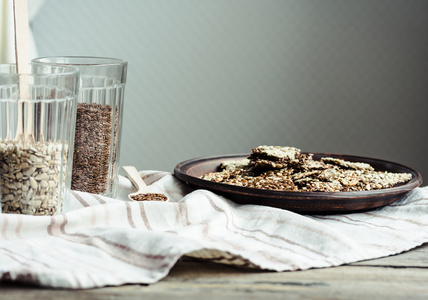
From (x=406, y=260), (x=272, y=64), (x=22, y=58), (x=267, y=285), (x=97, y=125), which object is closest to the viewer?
(x=267, y=285)

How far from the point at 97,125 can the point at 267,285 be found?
1.77ft

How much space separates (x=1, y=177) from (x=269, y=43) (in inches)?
67.0

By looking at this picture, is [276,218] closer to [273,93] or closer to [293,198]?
[293,198]

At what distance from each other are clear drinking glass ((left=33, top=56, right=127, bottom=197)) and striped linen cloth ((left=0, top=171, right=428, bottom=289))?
0.24 ft

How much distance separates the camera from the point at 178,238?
723mm

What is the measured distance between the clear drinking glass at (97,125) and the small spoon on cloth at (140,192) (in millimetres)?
60

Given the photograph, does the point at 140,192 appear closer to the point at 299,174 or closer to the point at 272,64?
the point at 299,174

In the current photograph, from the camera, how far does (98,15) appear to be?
7.68ft

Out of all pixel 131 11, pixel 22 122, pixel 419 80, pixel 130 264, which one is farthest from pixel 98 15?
pixel 130 264

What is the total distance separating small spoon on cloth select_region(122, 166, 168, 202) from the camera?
3.45 ft

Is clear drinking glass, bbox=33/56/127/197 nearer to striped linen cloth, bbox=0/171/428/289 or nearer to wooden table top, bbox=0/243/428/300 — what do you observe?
striped linen cloth, bbox=0/171/428/289

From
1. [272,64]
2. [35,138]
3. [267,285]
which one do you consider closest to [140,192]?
[35,138]

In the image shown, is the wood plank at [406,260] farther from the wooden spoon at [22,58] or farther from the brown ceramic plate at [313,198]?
the wooden spoon at [22,58]


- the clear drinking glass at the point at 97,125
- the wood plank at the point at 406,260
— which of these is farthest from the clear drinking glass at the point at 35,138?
the wood plank at the point at 406,260
